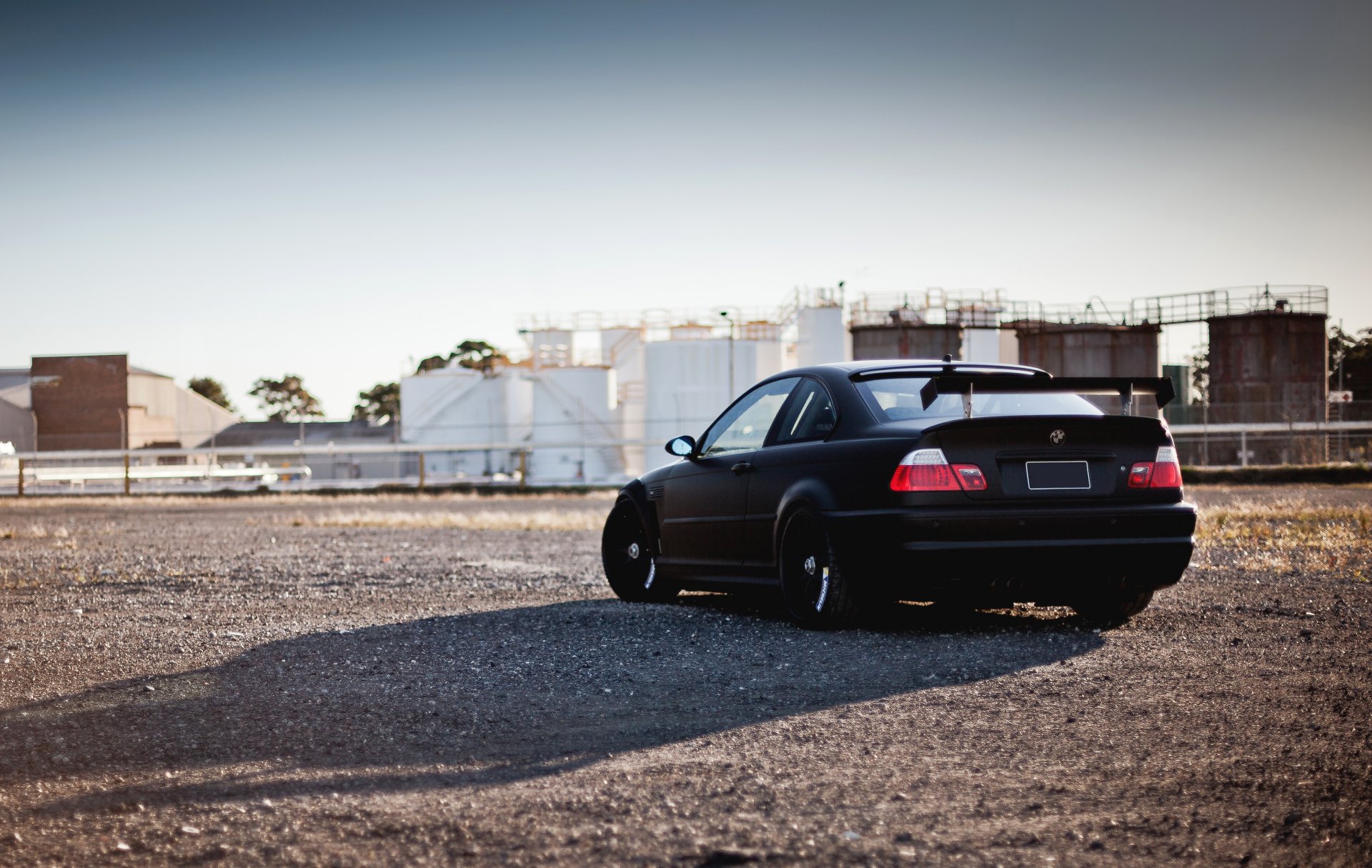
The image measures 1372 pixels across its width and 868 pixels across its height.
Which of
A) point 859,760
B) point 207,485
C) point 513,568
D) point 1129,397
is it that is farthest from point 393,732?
point 207,485

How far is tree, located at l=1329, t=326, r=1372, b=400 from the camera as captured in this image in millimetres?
56456

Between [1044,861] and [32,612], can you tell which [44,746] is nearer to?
[1044,861]

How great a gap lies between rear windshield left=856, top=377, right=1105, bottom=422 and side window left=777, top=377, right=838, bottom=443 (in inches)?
10.1

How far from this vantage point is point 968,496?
6324 mm

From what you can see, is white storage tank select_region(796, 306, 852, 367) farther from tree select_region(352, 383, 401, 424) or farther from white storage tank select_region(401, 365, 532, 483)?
tree select_region(352, 383, 401, 424)

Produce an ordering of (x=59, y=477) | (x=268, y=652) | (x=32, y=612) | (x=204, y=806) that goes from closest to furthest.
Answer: (x=204, y=806) → (x=268, y=652) → (x=32, y=612) → (x=59, y=477)

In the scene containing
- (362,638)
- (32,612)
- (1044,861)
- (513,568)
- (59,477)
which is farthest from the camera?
(59,477)

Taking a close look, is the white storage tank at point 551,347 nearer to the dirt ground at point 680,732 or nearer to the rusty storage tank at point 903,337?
the rusty storage tank at point 903,337

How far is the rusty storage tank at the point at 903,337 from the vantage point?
48875 mm

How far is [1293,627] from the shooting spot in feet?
22.3

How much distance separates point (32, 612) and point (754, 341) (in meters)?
44.3

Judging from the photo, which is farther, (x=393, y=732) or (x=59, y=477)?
(x=59, y=477)

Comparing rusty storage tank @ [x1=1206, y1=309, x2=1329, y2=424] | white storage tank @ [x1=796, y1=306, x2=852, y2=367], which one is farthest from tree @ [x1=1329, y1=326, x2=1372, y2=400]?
white storage tank @ [x1=796, y1=306, x2=852, y2=367]

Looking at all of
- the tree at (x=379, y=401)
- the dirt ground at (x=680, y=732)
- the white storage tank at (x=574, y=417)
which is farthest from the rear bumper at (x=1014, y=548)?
the tree at (x=379, y=401)
